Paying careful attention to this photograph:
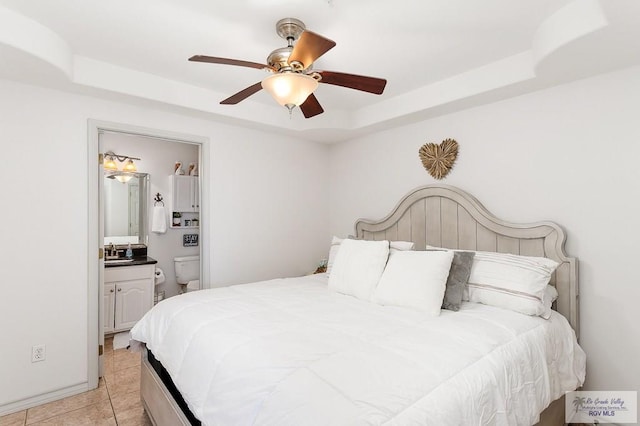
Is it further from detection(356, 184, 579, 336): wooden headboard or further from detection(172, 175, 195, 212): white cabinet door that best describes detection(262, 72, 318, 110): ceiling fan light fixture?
detection(172, 175, 195, 212): white cabinet door

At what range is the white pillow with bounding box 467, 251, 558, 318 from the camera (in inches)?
77.5

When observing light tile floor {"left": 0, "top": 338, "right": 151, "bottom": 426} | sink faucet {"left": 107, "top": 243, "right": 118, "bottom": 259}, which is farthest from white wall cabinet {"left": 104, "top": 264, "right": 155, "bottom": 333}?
light tile floor {"left": 0, "top": 338, "right": 151, "bottom": 426}

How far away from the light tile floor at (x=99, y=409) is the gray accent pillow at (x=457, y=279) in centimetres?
211

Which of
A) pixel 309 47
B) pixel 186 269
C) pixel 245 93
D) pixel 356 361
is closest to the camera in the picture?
pixel 356 361

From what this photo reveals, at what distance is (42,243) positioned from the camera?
244 centimetres

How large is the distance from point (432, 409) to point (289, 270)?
285cm

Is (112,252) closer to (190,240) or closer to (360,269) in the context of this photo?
(190,240)

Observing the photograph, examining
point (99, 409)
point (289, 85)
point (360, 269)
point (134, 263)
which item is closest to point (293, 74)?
point (289, 85)

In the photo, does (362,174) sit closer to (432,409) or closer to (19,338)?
(432,409)

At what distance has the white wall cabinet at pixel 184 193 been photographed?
15.0ft

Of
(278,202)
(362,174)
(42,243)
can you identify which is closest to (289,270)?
(278,202)

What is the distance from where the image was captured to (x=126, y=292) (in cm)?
378

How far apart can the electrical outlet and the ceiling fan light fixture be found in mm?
2469

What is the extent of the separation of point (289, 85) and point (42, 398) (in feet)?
9.23
